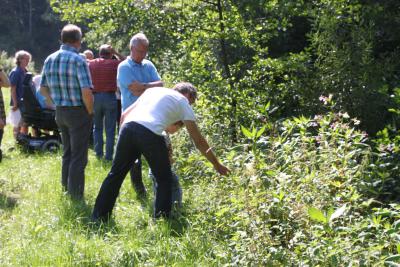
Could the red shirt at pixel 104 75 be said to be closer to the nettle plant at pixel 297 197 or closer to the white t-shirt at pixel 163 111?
the white t-shirt at pixel 163 111

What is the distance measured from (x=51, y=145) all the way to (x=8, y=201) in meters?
3.46

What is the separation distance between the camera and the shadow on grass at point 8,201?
6.23 meters

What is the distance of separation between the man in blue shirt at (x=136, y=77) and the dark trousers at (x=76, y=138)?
0.54 metres

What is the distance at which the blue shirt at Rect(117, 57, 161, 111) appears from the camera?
629 cm

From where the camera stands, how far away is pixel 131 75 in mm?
6301

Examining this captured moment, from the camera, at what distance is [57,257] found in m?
4.34

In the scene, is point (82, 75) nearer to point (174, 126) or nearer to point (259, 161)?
point (174, 126)

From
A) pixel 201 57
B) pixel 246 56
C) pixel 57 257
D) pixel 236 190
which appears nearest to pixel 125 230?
pixel 57 257

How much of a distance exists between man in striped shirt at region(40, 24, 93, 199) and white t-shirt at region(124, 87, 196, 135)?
1.33 m

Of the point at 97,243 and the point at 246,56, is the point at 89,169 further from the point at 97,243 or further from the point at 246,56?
the point at 97,243

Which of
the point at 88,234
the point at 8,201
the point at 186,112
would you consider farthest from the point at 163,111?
the point at 8,201

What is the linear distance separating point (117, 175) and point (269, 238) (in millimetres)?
1891

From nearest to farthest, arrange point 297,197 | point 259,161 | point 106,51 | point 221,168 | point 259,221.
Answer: point 259,221 → point 297,197 → point 259,161 → point 221,168 → point 106,51

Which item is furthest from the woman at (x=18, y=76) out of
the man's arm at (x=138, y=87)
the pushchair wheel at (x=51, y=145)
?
the man's arm at (x=138, y=87)
